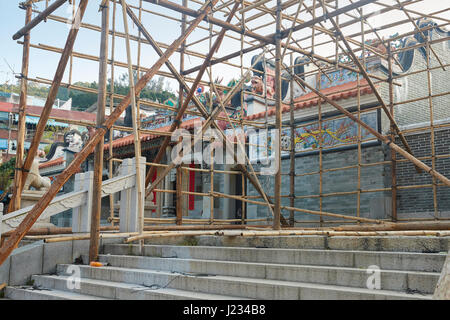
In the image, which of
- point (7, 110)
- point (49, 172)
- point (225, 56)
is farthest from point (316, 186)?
point (7, 110)

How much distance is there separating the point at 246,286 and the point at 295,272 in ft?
1.61

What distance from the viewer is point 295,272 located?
465 centimetres

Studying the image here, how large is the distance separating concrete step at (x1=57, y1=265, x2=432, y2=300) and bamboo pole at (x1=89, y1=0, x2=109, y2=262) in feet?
2.45

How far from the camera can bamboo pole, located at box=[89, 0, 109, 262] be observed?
254 inches

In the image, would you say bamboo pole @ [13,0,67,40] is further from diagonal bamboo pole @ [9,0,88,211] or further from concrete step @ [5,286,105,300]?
concrete step @ [5,286,105,300]

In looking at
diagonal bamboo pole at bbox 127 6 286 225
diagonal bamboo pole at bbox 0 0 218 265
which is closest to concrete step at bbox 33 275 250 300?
diagonal bamboo pole at bbox 0 0 218 265

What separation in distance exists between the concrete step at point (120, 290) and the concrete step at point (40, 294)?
0.08 m

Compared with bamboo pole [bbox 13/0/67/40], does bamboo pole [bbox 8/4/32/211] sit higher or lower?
lower

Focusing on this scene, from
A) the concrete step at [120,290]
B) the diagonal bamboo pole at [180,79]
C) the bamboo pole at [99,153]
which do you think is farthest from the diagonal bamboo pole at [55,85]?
the concrete step at [120,290]

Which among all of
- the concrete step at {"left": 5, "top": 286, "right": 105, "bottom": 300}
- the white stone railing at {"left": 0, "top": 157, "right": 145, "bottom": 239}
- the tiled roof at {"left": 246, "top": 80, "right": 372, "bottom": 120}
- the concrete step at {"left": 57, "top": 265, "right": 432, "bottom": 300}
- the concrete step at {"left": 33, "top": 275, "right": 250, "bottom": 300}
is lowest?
the concrete step at {"left": 5, "top": 286, "right": 105, "bottom": 300}

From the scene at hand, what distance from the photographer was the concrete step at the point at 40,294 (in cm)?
531

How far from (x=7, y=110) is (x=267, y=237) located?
3654 centimetres

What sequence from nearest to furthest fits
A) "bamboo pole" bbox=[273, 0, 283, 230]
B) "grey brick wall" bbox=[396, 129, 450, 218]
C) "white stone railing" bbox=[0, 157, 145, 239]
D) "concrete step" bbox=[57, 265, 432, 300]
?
"concrete step" bbox=[57, 265, 432, 300], "white stone railing" bbox=[0, 157, 145, 239], "bamboo pole" bbox=[273, 0, 283, 230], "grey brick wall" bbox=[396, 129, 450, 218]
